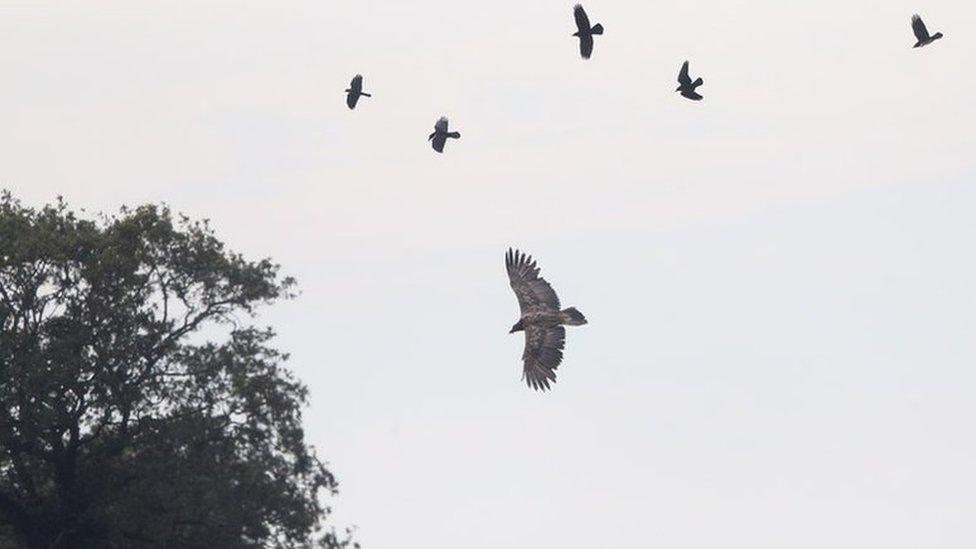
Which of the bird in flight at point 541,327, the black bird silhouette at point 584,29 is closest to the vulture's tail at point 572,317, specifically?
the bird in flight at point 541,327

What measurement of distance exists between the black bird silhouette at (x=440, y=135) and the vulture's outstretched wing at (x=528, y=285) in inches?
282

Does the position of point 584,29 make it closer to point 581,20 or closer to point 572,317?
point 581,20

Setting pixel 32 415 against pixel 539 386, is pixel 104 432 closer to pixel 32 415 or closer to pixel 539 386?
pixel 32 415

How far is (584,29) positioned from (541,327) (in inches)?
289

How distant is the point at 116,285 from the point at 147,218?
175 centimetres

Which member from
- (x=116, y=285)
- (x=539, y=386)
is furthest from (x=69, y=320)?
(x=539, y=386)

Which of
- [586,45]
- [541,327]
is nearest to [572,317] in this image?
[541,327]

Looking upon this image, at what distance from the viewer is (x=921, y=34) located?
73625mm

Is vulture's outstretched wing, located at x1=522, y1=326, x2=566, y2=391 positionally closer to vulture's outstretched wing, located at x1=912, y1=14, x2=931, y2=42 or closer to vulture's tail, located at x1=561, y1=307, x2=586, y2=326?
vulture's tail, located at x1=561, y1=307, x2=586, y2=326

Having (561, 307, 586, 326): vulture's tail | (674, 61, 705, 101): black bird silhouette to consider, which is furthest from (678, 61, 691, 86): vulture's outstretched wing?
(561, 307, 586, 326): vulture's tail

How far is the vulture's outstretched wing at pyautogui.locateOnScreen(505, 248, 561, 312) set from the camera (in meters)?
69.8

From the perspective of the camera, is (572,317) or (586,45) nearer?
(572,317)

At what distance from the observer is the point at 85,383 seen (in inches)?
3324

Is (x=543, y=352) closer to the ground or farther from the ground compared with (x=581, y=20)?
closer to the ground
